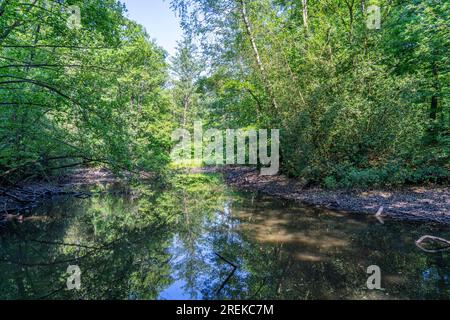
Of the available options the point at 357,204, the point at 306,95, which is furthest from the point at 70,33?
the point at 357,204

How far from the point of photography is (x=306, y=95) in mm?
11680

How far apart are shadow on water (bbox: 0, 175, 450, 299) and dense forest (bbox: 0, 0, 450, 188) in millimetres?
2009

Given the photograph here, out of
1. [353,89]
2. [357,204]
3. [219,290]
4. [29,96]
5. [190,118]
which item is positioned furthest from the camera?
[190,118]

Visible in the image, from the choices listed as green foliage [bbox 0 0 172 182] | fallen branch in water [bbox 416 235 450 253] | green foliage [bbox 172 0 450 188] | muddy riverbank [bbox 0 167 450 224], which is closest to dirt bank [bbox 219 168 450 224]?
muddy riverbank [bbox 0 167 450 224]

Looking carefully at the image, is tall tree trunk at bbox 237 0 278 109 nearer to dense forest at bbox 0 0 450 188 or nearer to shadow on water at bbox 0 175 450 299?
dense forest at bbox 0 0 450 188

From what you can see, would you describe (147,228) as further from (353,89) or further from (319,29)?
(319,29)

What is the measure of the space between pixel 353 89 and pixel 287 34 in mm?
4615

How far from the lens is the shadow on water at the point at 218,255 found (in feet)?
15.4

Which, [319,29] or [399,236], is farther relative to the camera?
[319,29]

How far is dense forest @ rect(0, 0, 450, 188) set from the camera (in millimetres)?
7336

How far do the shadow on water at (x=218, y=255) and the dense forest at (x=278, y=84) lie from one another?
201 centimetres

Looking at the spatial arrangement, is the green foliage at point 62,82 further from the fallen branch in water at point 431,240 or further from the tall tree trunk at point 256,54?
the fallen branch in water at point 431,240

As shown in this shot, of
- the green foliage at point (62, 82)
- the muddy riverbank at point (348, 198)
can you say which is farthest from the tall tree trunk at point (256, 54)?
the green foliage at point (62, 82)

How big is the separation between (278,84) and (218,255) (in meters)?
8.93
